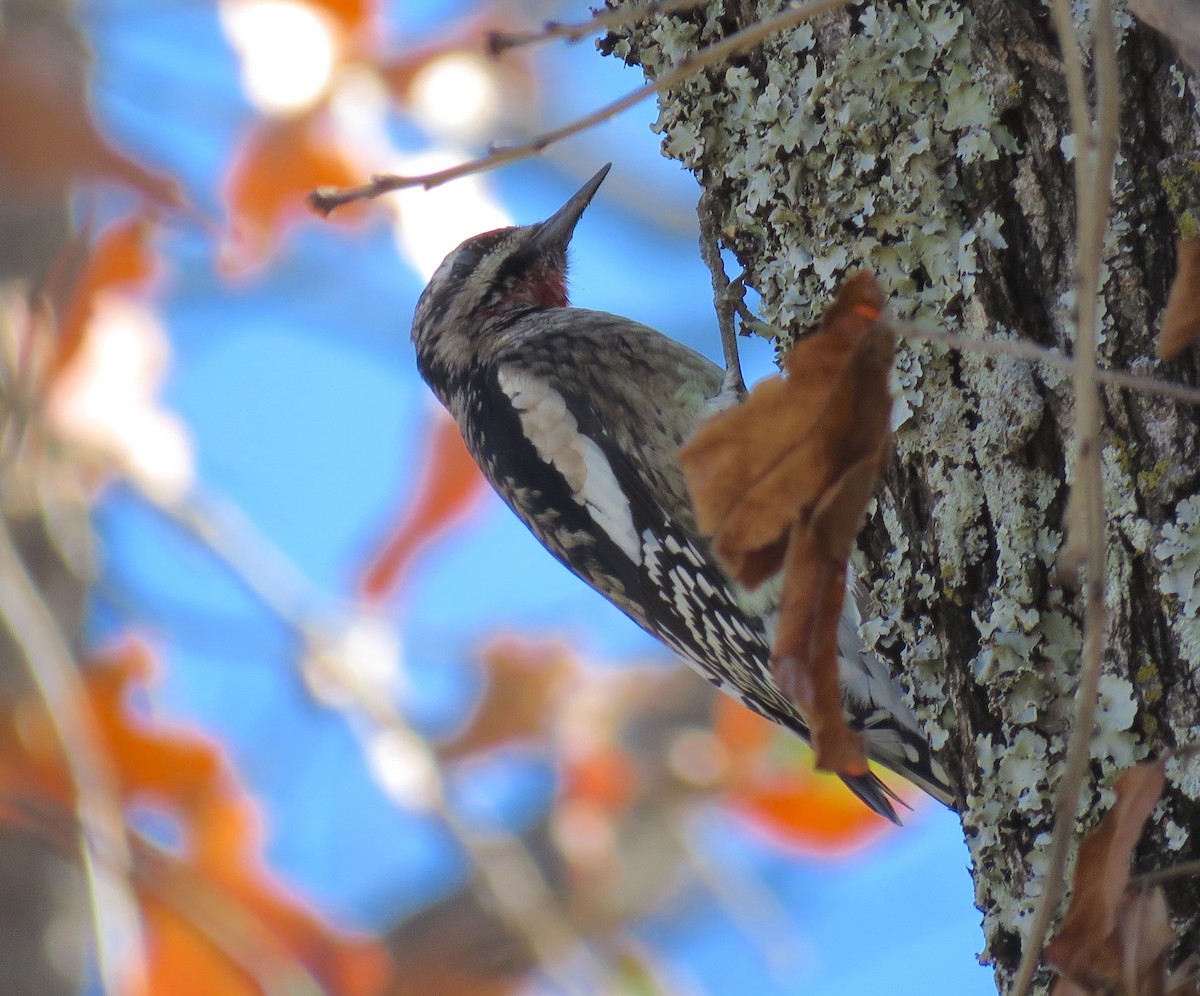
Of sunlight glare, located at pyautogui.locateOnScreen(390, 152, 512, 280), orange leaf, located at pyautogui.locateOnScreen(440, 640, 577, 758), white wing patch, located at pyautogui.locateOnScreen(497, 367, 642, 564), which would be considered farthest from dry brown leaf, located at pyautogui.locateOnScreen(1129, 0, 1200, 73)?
orange leaf, located at pyautogui.locateOnScreen(440, 640, 577, 758)

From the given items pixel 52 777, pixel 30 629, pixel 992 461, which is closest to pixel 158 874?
pixel 30 629

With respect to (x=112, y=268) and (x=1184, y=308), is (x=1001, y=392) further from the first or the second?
(x=112, y=268)

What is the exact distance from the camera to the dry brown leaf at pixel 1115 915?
128 centimetres

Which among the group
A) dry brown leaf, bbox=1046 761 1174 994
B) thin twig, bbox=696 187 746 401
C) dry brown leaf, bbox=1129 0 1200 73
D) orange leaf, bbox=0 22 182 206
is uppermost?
orange leaf, bbox=0 22 182 206

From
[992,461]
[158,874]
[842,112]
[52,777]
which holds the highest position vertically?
[52,777]

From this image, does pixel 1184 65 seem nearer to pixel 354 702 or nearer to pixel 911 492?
pixel 911 492

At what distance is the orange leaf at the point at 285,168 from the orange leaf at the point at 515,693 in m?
2.46

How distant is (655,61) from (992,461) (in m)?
0.90

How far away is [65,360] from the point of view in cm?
584

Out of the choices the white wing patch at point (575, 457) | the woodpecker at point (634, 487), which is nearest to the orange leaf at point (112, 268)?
the woodpecker at point (634, 487)

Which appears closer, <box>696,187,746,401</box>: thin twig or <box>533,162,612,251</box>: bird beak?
<box>696,187,746,401</box>: thin twig

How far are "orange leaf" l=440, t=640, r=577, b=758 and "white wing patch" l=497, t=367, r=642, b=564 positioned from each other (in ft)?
13.2

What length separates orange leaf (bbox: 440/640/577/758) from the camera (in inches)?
278

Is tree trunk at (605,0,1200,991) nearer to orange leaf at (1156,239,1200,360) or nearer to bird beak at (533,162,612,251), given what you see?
orange leaf at (1156,239,1200,360)
